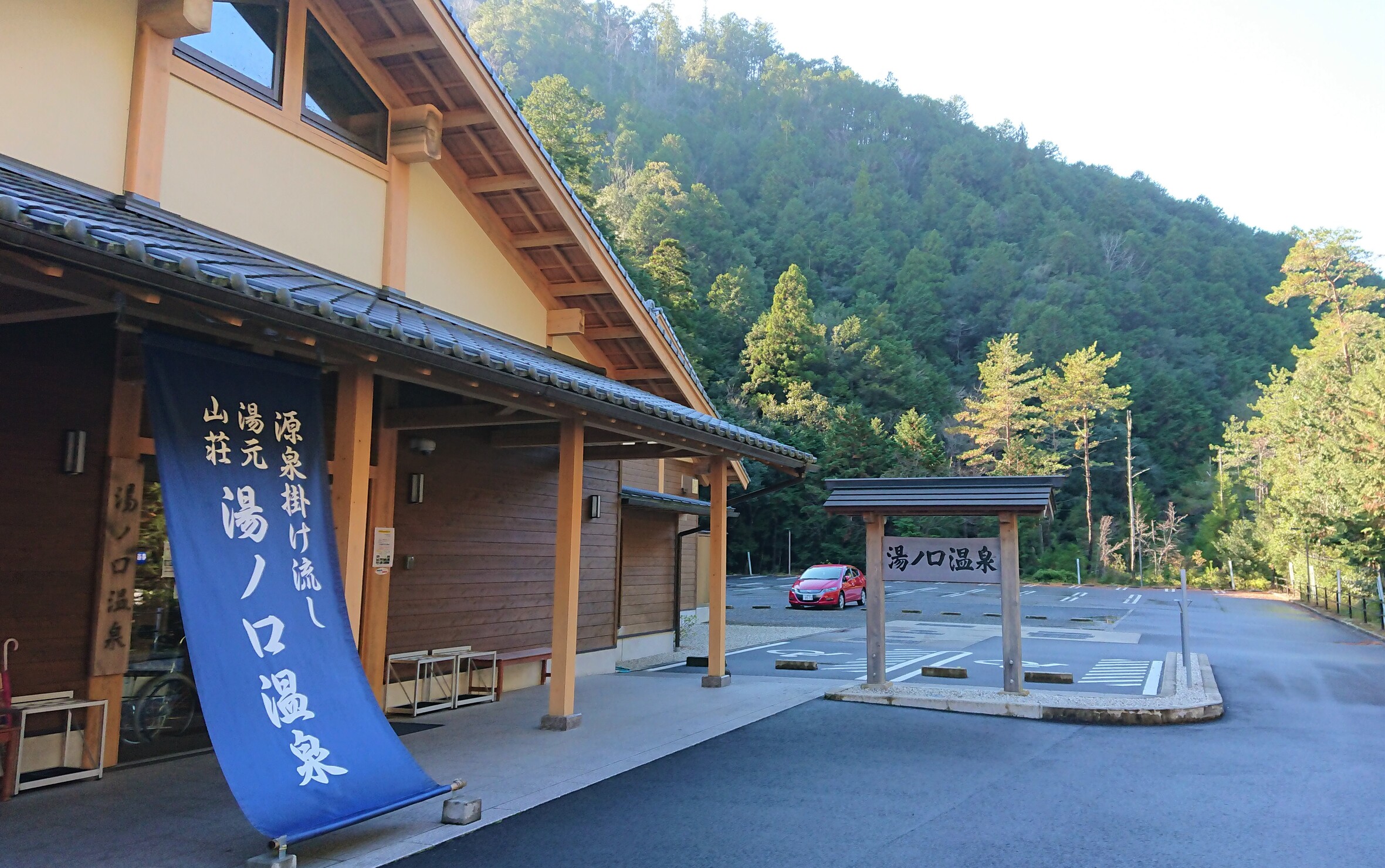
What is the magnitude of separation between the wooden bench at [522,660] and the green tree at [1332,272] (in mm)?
51524

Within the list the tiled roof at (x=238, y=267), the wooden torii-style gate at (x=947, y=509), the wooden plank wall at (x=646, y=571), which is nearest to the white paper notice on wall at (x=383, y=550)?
the tiled roof at (x=238, y=267)

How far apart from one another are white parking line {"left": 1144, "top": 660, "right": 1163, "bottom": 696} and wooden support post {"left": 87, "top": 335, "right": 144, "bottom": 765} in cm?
1010

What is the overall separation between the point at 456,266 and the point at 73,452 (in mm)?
3995

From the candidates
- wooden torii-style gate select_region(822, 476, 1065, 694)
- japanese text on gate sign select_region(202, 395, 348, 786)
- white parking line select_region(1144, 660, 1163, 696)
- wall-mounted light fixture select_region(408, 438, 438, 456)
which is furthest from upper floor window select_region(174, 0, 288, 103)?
white parking line select_region(1144, 660, 1163, 696)

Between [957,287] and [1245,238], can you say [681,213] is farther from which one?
[1245,238]

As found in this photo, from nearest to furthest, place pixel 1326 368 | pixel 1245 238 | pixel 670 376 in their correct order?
pixel 670 376 < pixel 1326 368 < pixel 1245 238

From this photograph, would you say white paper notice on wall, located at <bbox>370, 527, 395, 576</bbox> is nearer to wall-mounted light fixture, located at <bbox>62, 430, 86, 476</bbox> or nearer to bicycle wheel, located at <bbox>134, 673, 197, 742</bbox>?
bicycle wheel, located at <bbox>134, 673, 197, 742</bbox>

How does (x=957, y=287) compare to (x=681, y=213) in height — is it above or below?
below

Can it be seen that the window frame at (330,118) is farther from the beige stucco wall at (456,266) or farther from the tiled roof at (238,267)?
the tiled roof at (238,267)

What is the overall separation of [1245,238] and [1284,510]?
57873 millimetres

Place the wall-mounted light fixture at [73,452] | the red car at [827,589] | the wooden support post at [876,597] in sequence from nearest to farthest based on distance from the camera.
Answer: the wall-mounted light fixture at [73,452], the wooden support post at [876,597], the red car at [827,589]

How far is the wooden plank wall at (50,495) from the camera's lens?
550 cm

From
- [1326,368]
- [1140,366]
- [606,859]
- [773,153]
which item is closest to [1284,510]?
[1326,368]

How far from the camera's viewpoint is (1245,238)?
8581cm
